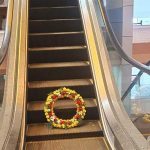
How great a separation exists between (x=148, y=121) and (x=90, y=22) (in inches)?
83.1

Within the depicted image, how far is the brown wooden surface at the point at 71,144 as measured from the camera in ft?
10.0

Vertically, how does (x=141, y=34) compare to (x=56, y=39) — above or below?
below

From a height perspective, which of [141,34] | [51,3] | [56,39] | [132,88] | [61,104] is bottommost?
[132,88]

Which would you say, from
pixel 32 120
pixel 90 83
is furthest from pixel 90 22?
pixel 32 120

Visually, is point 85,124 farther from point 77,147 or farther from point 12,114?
point 12,114

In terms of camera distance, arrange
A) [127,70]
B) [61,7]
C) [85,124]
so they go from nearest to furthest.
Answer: [85,124]
[61,7]
[127,70]

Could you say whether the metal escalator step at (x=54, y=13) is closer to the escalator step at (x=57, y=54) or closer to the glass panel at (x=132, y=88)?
the glass panel at (x=132, y=88)

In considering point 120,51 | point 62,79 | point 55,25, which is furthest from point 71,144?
point 55,25

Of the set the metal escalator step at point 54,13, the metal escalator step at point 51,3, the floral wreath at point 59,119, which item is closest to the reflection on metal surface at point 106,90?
the floral wreath at point 59,119

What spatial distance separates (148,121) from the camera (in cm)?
533

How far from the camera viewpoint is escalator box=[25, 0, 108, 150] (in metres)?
3.22

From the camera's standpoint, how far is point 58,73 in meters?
4.00

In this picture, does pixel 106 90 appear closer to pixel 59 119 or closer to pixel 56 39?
pixel 59 119

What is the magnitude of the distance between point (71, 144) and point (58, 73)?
113cm
